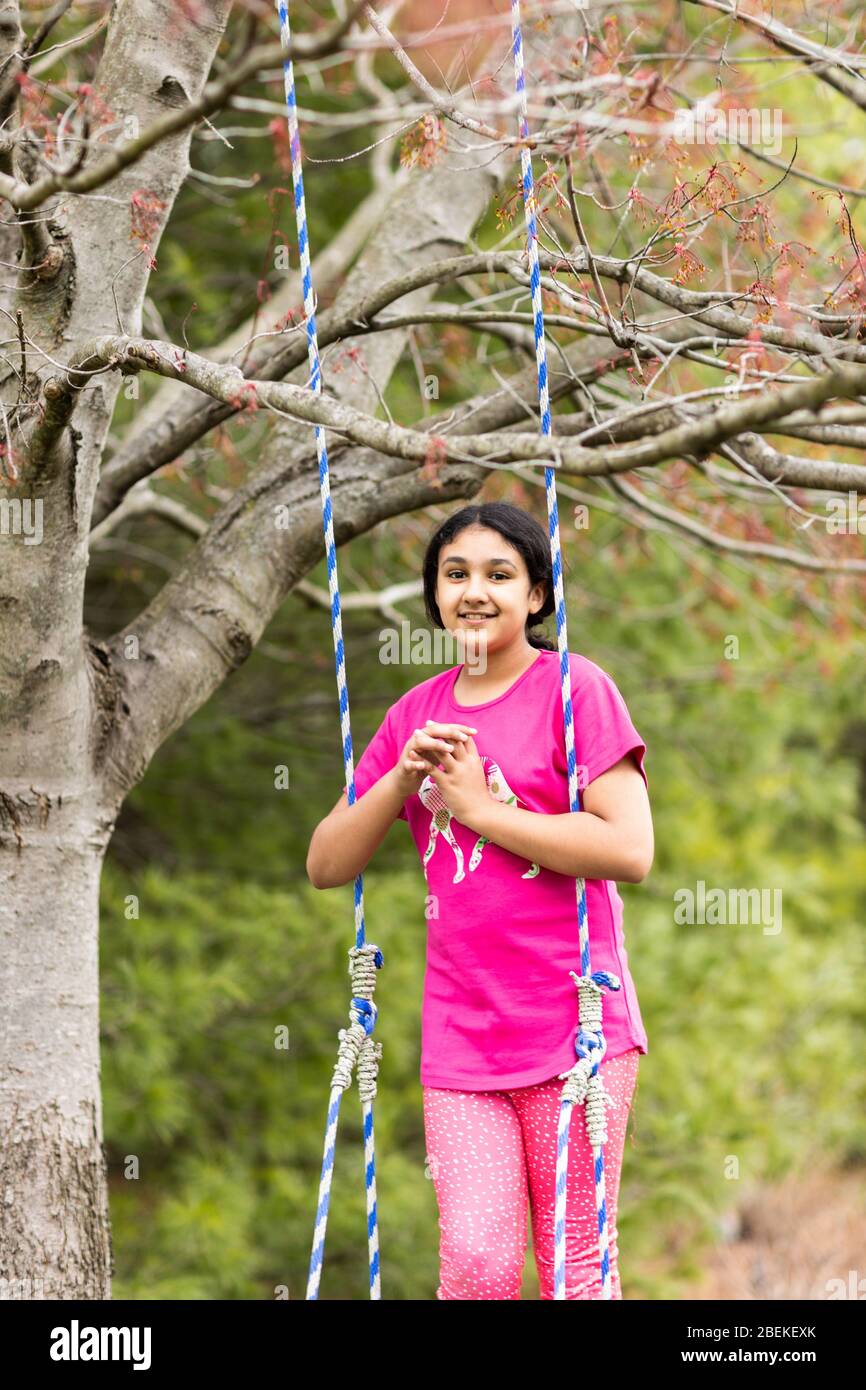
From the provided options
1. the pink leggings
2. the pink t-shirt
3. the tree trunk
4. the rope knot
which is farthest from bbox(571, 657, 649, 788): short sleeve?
the tree trunk

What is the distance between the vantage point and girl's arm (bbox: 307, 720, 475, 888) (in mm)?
2219

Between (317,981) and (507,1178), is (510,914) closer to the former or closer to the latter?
(507,1178)

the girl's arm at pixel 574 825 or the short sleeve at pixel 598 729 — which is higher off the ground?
the short sleeve at pixel 598 729

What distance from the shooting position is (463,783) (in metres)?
2.22

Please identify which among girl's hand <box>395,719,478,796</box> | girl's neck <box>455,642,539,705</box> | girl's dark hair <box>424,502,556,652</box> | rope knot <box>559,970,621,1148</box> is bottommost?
rope knot <box>559,970,621,1148</box>

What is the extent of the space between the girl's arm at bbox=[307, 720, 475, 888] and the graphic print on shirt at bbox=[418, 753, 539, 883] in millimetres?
50

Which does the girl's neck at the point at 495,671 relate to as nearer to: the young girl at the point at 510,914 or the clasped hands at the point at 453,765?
the young girl at the point at 510,914

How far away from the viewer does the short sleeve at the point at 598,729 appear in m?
2.24

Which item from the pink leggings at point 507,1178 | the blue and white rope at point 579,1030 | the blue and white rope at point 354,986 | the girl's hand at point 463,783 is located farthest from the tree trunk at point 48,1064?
the blue and white rope at point 579,1030

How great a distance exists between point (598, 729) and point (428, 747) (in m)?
0.27

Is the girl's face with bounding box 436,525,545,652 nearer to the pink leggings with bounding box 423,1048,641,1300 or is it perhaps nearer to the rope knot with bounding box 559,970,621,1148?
the rope knot with bounding box 559,970,621,1148

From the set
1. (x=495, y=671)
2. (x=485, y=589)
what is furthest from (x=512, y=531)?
(x=495, y=671)
